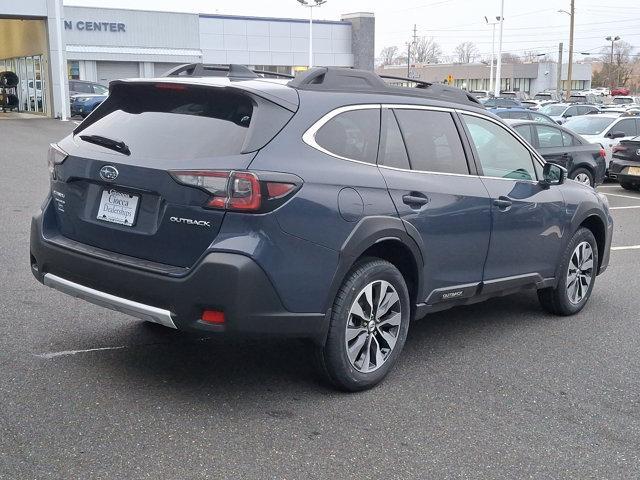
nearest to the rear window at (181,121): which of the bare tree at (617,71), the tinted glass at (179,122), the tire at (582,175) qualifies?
the tinted glass at (179,122)

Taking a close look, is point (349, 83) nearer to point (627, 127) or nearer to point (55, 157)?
point (55, 157)

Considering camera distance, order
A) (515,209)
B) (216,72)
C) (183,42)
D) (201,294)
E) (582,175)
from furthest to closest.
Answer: (183,42)
(582,175)
(515,209)
(216,72)
(201,294)

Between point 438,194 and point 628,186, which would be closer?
point 438,194

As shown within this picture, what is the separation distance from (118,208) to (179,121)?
593mm

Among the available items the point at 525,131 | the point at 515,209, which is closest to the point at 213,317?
the point at 515,209

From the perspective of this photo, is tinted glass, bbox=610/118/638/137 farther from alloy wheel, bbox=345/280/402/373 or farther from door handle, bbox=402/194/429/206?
alloy wheel, bbox=345/280/402/373

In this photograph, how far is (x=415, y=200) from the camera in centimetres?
479

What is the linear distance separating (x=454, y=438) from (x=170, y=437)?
56.9 inches

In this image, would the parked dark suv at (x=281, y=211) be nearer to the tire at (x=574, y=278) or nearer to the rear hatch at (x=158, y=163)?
the rear hatch at (x=158, y=163)

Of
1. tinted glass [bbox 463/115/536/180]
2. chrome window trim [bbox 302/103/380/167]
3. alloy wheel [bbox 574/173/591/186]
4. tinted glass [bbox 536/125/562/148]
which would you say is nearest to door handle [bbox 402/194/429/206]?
chrome window trim [bbox 302/103/380/167]

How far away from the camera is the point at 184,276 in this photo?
13.1 ft

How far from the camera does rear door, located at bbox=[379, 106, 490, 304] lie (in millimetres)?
4789

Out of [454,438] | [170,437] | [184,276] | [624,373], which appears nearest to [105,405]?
[170,437]

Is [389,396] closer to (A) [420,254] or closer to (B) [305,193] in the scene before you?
(A) [420,254]
